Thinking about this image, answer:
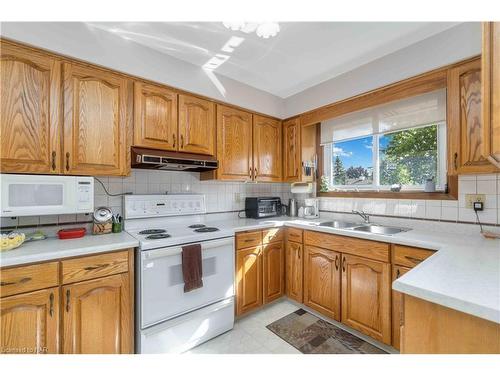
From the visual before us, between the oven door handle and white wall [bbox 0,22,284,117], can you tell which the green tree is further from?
the oven door handle

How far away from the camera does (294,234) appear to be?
2.33 metres

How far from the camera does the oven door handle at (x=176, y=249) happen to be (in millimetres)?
1545

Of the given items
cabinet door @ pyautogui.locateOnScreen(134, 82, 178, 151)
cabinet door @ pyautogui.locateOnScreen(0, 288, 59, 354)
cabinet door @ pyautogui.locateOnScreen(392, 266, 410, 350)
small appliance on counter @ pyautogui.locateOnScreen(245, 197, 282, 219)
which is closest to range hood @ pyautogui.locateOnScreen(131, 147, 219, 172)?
cabinet door @ pyautogui.locateOnScreen(134, 82, 178, 151)

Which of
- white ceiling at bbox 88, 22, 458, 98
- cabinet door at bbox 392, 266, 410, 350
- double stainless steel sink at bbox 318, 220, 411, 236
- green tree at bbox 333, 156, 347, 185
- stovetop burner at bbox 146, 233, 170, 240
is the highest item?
white ceiling at bbox 88, 22, 458, 98

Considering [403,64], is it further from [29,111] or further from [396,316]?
[29,111]

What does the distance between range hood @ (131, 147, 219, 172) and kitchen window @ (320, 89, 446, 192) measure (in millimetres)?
1475

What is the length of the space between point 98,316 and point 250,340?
1.13 metres

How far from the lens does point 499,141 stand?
28.9 inches

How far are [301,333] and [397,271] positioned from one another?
94 centimetres

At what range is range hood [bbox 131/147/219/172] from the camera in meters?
1.73

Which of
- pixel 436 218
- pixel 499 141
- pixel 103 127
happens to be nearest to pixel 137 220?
pixel 103 127

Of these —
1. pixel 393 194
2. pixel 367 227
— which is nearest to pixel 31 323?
pixel 367 227

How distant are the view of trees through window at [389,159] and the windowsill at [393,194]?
5.7 inches

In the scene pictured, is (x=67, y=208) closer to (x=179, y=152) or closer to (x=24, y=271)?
(x=24, y=271)
